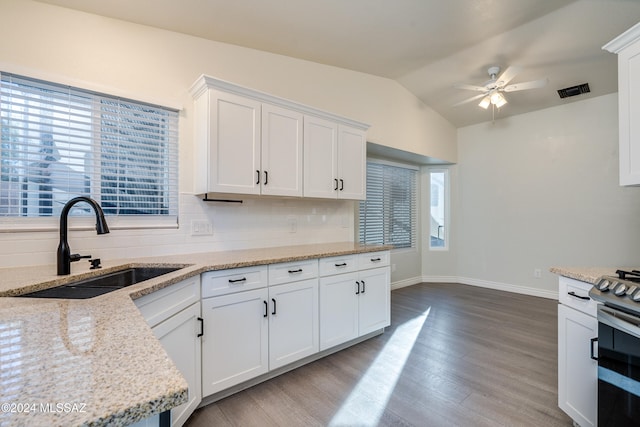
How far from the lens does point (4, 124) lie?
1.67 meters

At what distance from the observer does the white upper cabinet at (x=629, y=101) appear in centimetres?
151

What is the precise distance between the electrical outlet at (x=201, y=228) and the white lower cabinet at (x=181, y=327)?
687 mm

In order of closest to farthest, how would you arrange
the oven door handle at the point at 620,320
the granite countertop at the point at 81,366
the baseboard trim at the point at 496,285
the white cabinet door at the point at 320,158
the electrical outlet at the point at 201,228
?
the granite countertop at the point at 81,366 < the oven door handle at the point at 620,320 < the electrical outlet at the point at 201,228 < the white cabinet door at the point at 320,158 < the baseboard trim at the point at 496,285

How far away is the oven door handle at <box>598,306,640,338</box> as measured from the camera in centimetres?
112

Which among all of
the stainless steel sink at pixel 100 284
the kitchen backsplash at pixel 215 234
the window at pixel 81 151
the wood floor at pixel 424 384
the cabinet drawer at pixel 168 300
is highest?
the window at pixel 81 151

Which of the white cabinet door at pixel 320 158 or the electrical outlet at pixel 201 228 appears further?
the white cabinet door at pixel 320 158

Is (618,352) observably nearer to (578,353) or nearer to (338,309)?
(578,353)

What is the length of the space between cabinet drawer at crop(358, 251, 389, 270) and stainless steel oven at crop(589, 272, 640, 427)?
1.59 m

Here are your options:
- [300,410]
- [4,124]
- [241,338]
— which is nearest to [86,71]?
[4,124]

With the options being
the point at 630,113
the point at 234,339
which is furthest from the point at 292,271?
the point at 630,113

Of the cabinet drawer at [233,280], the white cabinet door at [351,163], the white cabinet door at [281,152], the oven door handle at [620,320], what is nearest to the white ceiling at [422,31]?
the white cabinet door at [281,152]

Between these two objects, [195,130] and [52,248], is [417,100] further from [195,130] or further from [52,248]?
[52,248]

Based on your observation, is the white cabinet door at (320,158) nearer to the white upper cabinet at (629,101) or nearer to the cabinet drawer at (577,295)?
the cabinet drawer at (577,295)

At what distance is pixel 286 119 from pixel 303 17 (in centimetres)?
80
